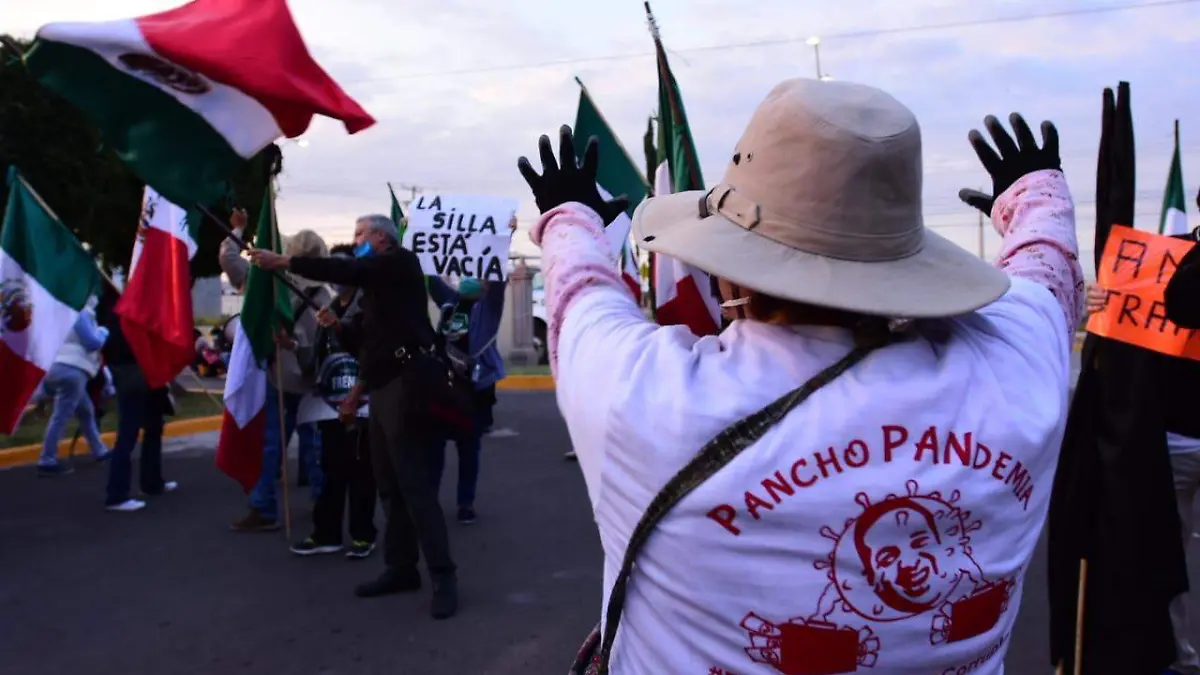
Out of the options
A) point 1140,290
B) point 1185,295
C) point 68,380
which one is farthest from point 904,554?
point 68,380

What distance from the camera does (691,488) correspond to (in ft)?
4.36

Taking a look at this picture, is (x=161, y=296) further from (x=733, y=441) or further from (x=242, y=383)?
(x=733, y=441)

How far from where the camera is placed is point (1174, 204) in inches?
327

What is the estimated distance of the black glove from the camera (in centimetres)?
173

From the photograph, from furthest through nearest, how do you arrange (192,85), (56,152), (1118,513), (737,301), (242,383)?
1. (56,152)
2. (242,383)
3. (192,85)
4. (1118,513)
5. (737,301)

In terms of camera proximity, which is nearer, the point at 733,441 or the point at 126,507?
the point at 733,441

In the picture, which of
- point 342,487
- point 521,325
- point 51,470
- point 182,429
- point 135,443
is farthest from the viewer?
point 521,325

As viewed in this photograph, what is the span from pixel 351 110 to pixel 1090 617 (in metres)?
3.68

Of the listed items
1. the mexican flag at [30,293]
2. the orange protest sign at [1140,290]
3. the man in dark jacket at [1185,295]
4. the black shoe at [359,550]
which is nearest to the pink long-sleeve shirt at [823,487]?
the man in dark jacket at [1185,295]

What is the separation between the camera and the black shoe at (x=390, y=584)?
5504mm

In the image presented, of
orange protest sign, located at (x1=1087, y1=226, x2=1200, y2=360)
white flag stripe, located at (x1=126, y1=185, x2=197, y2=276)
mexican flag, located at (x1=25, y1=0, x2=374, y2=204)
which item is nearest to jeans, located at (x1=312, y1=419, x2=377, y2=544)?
white flag stripe, located at (x1=126, y1=185, x2=197, y2=276)

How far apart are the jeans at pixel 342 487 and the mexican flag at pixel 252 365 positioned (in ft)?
2.09

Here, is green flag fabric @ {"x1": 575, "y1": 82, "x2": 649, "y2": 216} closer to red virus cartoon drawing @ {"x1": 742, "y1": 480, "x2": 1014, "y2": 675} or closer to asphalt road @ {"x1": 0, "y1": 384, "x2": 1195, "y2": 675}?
asphalt road @ {"x1": 0, "y1": 384, "x2": 1195, "y2": 675}

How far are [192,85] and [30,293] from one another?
298 cm
